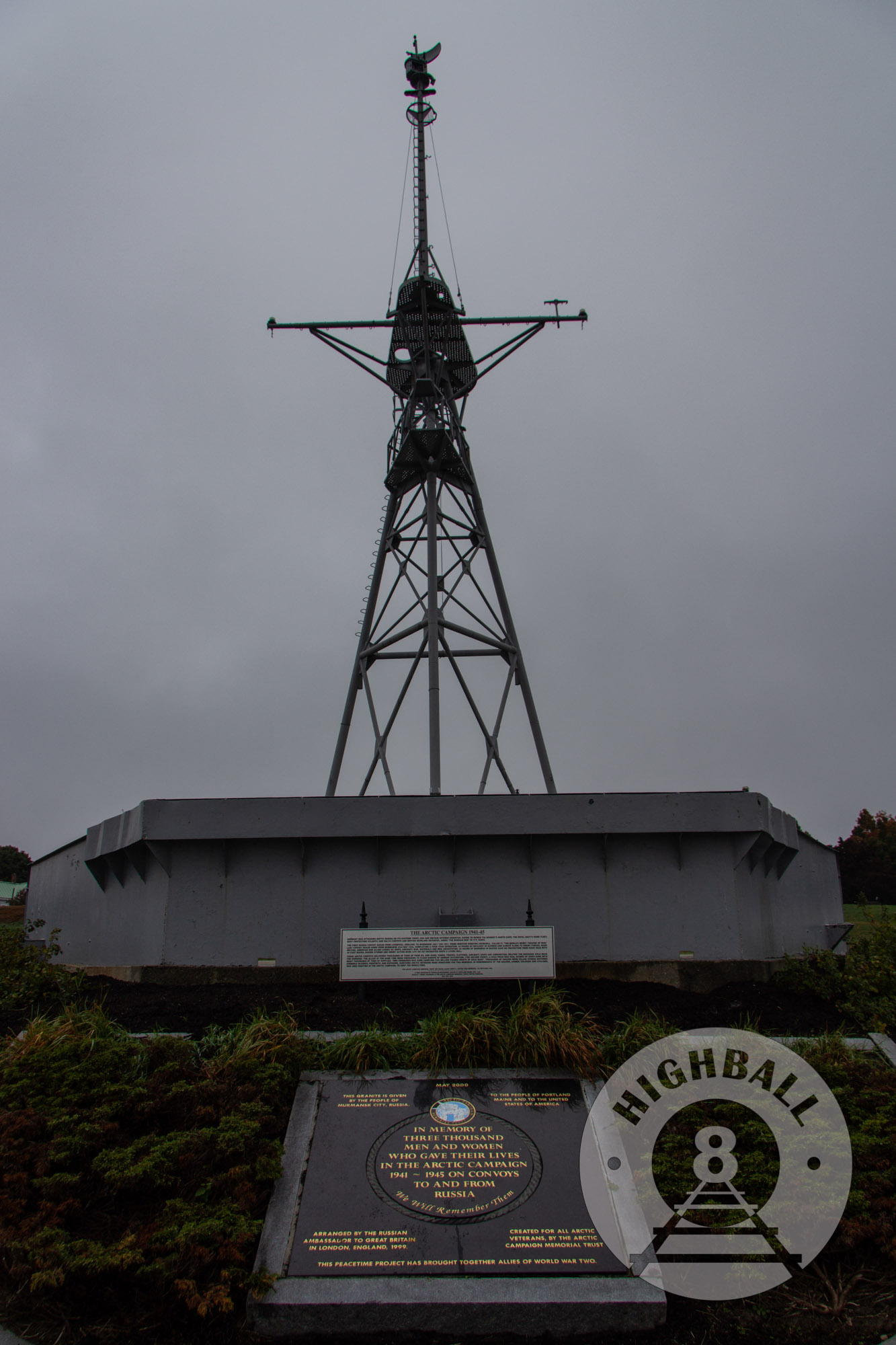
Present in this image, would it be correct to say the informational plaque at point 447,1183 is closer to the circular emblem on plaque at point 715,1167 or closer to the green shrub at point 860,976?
the circular emblem on plaque at point 715,1167

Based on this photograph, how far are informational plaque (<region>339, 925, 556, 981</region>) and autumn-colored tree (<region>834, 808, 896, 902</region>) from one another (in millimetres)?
54718

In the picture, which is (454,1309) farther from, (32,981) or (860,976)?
(32,981)

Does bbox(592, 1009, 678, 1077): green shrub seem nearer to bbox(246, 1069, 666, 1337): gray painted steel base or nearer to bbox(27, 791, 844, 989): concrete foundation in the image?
bbox(246, 1069, 666, 1337): gray painted steel base

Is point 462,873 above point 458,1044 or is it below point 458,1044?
above

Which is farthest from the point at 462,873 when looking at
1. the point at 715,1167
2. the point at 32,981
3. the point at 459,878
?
the point at 715,1167

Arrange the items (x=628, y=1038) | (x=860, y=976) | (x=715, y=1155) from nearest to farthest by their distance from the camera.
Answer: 1. (x=715, y=1155)
2. (x=628, y=1038)
3. (x=860, y=976)

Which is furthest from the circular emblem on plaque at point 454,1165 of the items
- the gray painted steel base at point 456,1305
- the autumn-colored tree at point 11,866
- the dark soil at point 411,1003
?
the autumn-colored tree at point 11,866

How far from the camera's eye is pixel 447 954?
952cm

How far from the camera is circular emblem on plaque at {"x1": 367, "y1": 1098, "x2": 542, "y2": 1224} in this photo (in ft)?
19.7

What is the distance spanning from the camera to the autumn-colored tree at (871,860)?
5928cm

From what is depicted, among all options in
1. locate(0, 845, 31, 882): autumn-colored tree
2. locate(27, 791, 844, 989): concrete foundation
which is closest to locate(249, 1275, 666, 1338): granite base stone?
locate(27, 791, 844, 989): concrete foundation

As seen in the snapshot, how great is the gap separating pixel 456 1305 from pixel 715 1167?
7.81ft

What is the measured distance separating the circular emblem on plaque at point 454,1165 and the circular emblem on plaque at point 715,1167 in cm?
51

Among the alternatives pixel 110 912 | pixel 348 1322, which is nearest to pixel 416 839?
pixel 110 912
